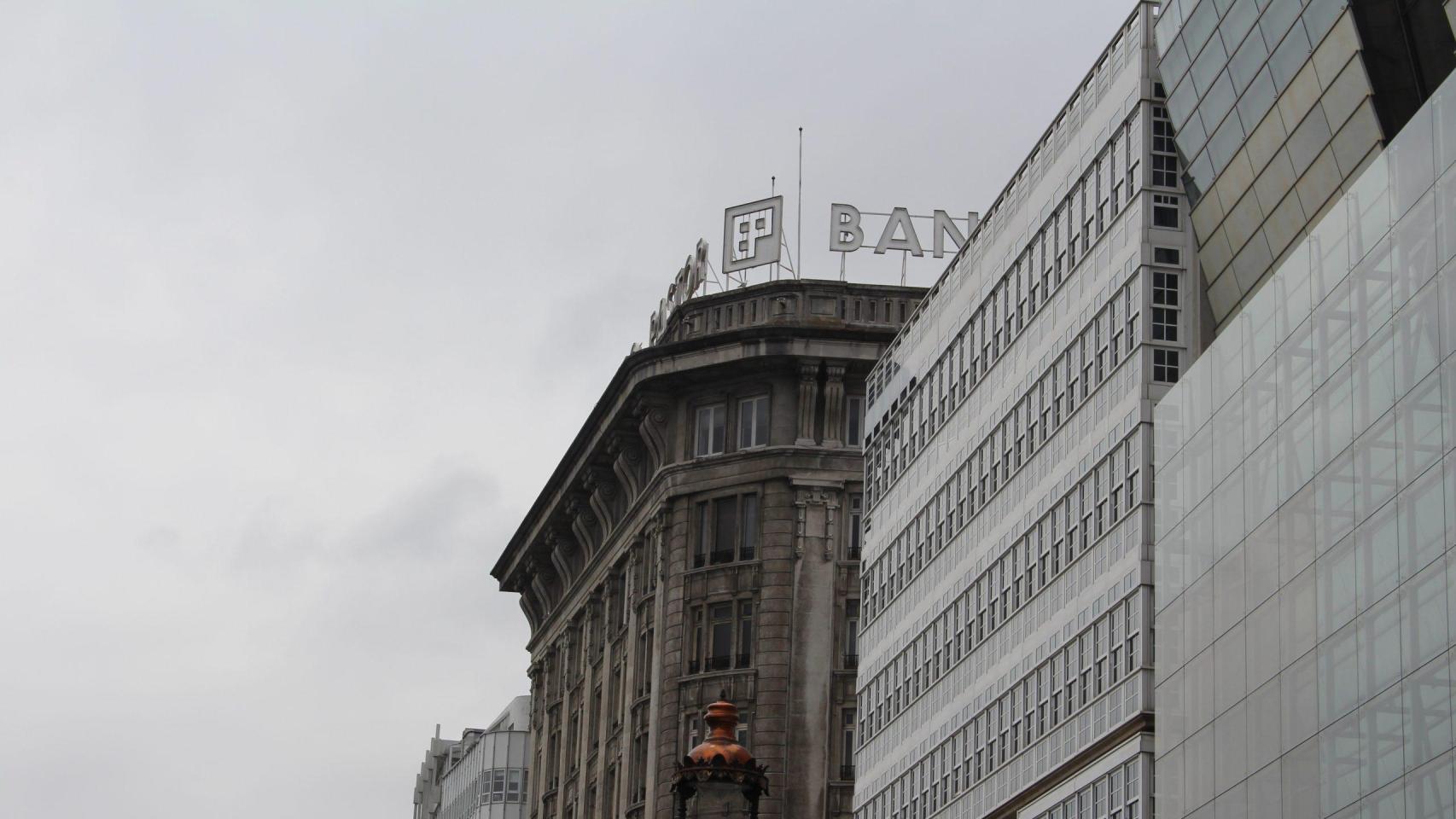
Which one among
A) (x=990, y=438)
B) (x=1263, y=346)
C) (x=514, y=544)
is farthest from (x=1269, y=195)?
(x=514, y=544)

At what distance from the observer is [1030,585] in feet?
249

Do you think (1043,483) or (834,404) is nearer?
(1043,483)

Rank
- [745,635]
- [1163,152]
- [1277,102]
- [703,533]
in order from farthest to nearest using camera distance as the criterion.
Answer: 1. [703,533]
2. [745,635]
3. [1163,152]
4. [1277,102]

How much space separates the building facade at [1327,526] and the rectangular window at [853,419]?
1699 inches

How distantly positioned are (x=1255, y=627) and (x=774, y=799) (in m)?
45.5

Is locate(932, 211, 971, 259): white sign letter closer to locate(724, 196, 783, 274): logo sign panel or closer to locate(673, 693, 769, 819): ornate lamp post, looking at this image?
locate(724, 196, 783, 274): logo sign panel

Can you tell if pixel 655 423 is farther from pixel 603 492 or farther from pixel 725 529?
pixel 603 492

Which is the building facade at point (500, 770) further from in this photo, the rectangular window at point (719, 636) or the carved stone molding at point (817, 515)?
the carved stone molding at point (817, 515)

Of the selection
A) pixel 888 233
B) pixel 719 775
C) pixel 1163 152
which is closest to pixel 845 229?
pixel 888 233

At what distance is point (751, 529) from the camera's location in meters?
112

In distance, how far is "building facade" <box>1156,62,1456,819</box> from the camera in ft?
181

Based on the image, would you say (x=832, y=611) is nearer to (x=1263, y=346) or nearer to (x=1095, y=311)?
(x=1095, y=311)

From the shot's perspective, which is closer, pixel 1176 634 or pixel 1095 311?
pixel 1176 634

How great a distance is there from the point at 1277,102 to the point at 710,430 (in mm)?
51139
